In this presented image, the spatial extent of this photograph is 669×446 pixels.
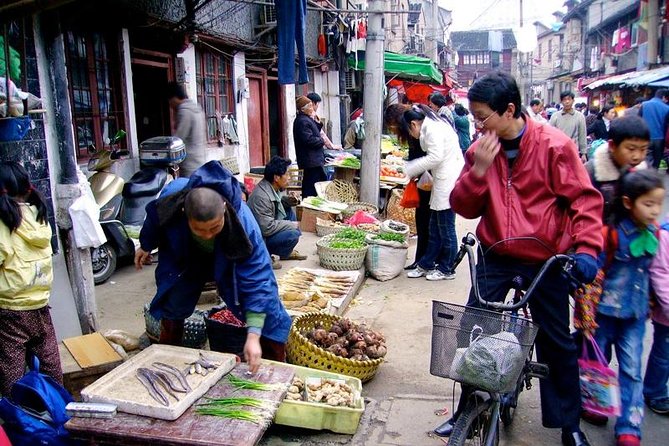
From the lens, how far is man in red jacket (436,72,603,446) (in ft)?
10.1

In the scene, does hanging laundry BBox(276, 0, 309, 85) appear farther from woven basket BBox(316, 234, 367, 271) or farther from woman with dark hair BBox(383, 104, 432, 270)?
woven basket BBox(316, 234, 367, 271)

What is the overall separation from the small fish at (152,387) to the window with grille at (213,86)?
8449 millimetres

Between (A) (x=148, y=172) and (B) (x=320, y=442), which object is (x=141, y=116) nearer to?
(A) (x=148, y=172)

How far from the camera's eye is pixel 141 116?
408 inches

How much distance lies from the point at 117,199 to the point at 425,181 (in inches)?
141

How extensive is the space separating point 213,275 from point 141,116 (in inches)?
290

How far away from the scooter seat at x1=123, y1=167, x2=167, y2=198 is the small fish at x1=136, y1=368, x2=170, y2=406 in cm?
460

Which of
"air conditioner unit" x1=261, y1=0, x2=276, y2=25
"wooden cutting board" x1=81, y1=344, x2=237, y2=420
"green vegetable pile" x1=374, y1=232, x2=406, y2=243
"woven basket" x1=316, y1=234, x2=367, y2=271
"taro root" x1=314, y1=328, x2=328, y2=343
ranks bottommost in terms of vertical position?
"taro root" x1=314, y1=328, x2=328, y2=343

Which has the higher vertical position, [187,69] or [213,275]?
[187,69]

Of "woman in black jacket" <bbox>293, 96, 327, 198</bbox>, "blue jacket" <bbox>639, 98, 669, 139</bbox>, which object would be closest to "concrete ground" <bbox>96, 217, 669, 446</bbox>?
"woman in black jacket" <bbox>293, 96, 327, 198</bbox>

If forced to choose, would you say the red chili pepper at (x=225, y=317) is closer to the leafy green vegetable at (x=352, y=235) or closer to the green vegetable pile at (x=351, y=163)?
the leafy green vegetable at (x=352, y=235)

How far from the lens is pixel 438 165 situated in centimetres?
677

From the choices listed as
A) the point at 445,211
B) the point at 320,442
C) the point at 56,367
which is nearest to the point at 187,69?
the point at 445,211

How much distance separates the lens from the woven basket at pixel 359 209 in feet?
29.7
